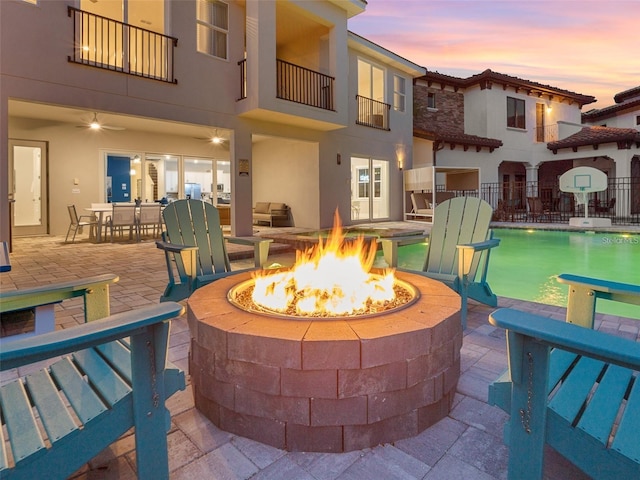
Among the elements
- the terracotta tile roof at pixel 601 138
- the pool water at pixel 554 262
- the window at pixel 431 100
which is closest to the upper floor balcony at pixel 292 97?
the pool water at pixel 554 262

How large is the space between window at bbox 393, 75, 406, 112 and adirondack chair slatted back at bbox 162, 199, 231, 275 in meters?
10.8

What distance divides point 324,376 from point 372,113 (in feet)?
39.1

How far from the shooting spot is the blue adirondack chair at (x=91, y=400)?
3.22 feet

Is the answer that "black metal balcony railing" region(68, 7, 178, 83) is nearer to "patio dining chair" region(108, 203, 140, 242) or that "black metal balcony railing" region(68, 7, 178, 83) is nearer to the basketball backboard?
"patio dining chair" region(108, 203, 140, 242)

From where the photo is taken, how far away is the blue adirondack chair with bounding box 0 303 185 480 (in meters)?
0.98

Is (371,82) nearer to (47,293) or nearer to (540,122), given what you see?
(540,122)

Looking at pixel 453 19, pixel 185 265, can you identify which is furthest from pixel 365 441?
pixel 453 19

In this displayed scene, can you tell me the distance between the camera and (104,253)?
668 centimetres

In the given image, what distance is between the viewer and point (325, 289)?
206 centimetres

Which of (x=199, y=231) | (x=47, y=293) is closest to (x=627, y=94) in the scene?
(x=199, y=231)

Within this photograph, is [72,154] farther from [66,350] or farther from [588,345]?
[588,345]

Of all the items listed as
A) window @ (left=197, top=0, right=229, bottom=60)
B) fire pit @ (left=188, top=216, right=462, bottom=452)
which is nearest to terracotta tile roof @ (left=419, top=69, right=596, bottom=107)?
window @ (left=197, top=0, right=229, bottom=60)

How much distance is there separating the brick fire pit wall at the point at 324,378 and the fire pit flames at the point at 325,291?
10.2 inches

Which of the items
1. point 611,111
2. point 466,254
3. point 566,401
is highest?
point 611,111
